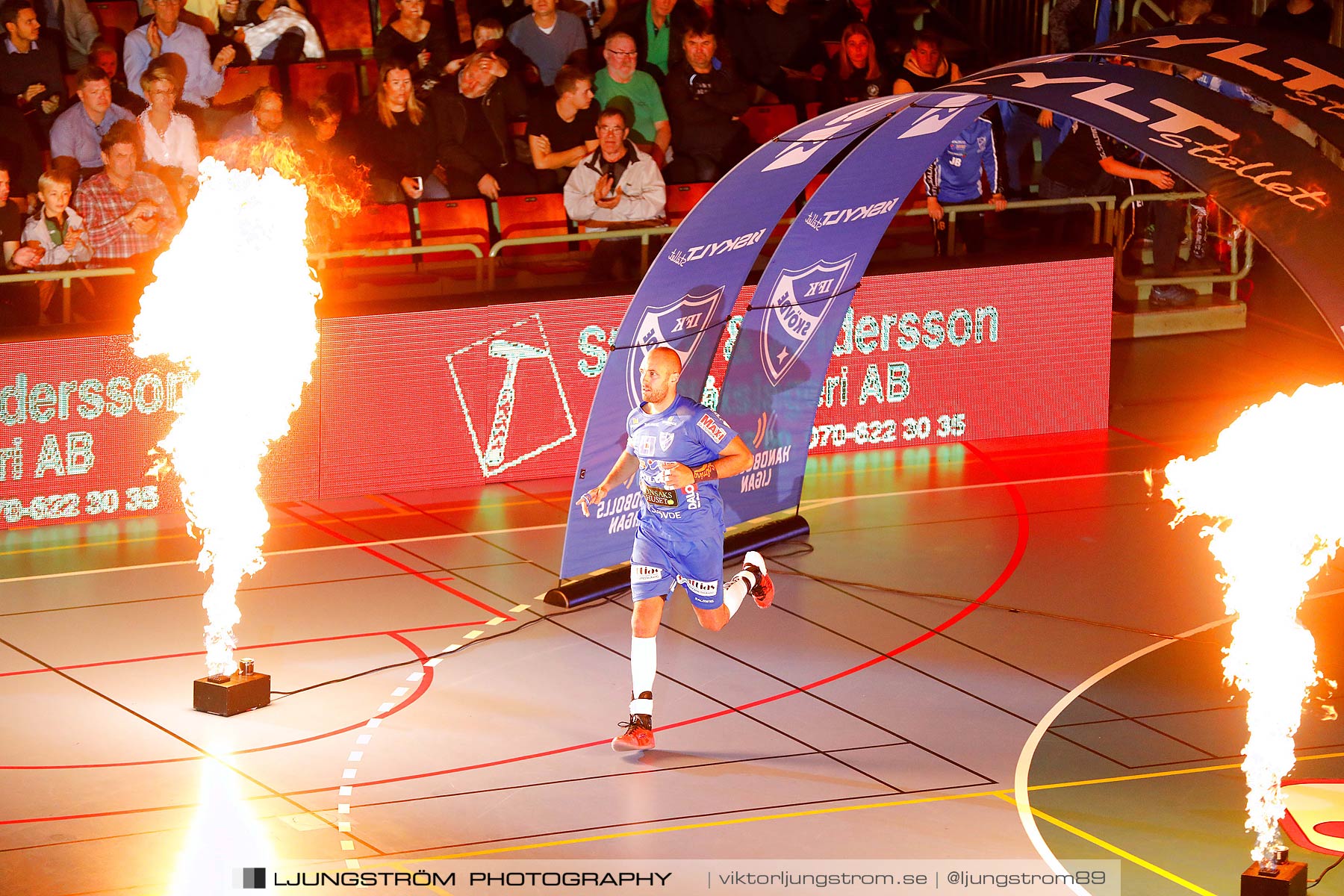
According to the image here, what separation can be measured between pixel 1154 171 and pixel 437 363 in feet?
24.0

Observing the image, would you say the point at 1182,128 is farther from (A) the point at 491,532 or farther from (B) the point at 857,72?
(B) the point at 857,72

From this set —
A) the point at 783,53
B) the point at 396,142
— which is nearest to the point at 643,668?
the point at 396,142

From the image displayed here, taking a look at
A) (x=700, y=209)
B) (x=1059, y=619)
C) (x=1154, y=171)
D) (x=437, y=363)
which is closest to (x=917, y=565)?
(x=1059, y=619)

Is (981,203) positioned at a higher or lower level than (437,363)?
higher

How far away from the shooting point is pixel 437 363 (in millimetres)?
14734

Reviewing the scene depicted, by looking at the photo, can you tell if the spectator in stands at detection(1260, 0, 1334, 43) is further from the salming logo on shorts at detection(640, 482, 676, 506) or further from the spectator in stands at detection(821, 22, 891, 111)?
the salming logo on shorts at detection(640, 482, 676, 506)

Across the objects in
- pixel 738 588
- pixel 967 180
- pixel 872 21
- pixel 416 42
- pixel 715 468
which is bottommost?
pixel 738 588

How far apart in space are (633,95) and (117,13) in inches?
202

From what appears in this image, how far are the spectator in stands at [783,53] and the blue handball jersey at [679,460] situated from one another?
29.4 ft

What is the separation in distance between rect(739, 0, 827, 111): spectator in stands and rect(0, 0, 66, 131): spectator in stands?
6905 millimetres

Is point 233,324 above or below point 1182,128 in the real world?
below

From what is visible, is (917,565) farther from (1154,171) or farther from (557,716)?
(1154,171)

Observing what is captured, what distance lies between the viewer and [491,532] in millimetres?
14148

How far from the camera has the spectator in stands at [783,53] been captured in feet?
61.5
